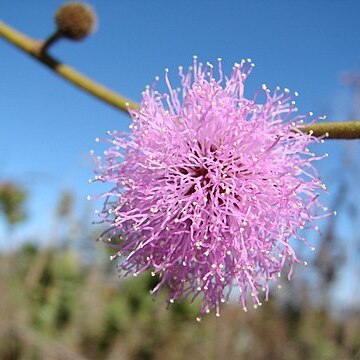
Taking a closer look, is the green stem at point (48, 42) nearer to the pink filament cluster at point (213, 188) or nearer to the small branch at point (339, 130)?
the pink filament cluster at point (213, 188)

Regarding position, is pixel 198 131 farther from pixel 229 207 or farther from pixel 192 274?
pixel 192 274

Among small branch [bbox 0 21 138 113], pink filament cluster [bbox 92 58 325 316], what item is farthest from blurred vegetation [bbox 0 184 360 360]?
pink filament cluster [bbox 92 58 325 316]

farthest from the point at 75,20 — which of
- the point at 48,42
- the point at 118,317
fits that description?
the point at 118,317

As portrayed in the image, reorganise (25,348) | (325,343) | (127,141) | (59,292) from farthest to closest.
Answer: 1. (325,343)
2. (59,292)
3. (25,348)
4. (127,141)

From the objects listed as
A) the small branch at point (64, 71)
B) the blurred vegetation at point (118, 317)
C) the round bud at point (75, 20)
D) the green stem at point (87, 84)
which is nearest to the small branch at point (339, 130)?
the green stem at point (87, 84)

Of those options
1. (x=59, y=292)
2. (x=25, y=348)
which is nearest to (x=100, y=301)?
(x=59, y=292)

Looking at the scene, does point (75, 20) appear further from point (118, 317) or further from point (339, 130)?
point (118, 317)
